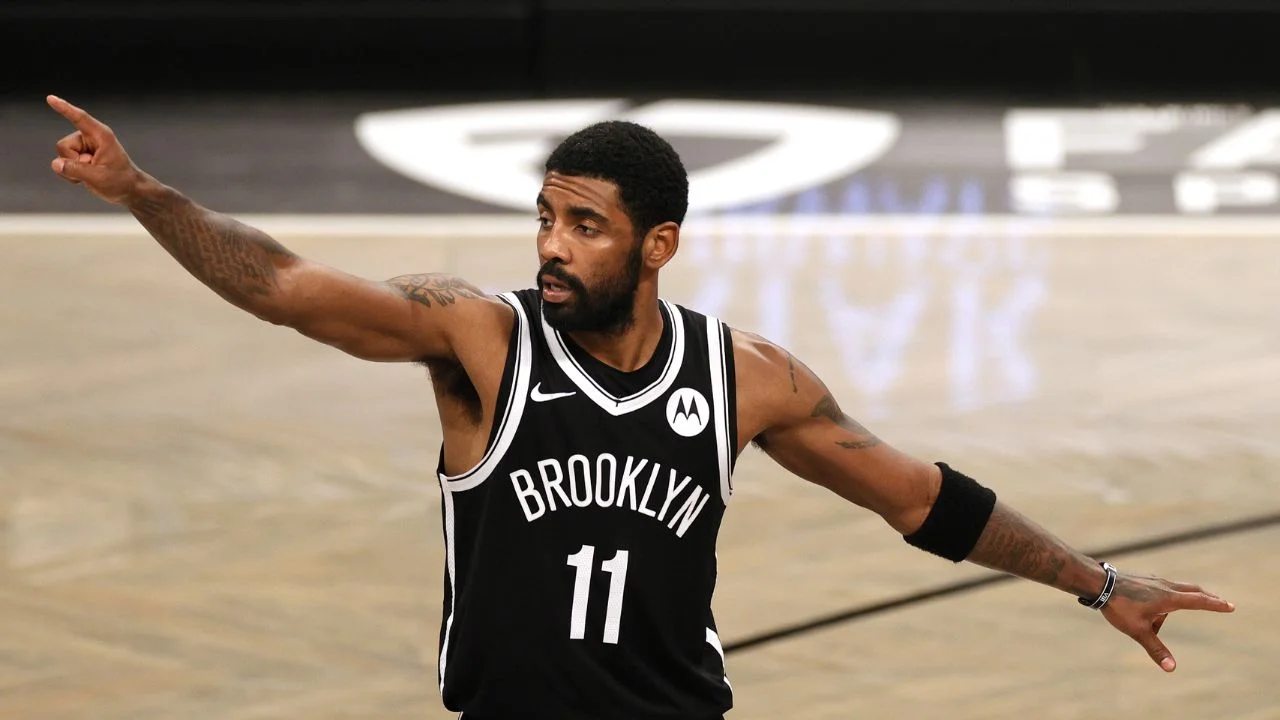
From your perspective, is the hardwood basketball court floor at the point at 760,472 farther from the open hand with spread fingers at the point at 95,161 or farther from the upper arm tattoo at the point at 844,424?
the open hand with spread fingers at the point at 95,161

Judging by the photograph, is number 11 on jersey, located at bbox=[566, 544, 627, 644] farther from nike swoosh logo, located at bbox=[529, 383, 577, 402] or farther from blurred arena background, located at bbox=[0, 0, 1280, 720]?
blurred arena background, located at bbox=[0, 0, 1280, 720]

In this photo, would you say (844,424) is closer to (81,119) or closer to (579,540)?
(579,540)

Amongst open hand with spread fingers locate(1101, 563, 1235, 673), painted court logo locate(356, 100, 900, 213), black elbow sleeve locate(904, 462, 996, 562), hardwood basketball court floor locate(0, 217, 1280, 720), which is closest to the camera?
black elbow sleeve locate(904, 462, 996, 562)

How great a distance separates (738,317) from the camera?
6336mm

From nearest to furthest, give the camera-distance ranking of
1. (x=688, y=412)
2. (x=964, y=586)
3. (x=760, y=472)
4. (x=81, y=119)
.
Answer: (x=81, y=119) < (x=688, y=412) < (x=964, y=586) < (x=760, y=472)

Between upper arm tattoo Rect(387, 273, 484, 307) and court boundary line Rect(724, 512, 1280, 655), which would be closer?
upper arm tattoo Rect(387, 273, 484, 307)

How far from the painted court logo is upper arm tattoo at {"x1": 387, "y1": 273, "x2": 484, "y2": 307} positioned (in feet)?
14.9

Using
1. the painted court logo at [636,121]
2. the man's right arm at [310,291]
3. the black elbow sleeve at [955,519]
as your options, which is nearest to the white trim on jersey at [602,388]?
the man's right arm at [310,291]

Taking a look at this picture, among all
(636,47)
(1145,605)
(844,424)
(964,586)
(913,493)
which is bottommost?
(964,586)

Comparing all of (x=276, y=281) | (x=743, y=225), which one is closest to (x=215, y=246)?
(x=276, y=281)

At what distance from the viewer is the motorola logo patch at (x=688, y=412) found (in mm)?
2848

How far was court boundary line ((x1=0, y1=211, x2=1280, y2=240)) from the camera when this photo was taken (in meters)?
7.03

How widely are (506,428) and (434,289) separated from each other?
0.28 metres

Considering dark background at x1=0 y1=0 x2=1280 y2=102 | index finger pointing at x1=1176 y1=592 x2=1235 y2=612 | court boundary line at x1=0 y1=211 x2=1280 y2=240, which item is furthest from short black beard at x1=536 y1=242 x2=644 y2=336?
dark background at x1=0 y1=0 x2=1280 y2=102
